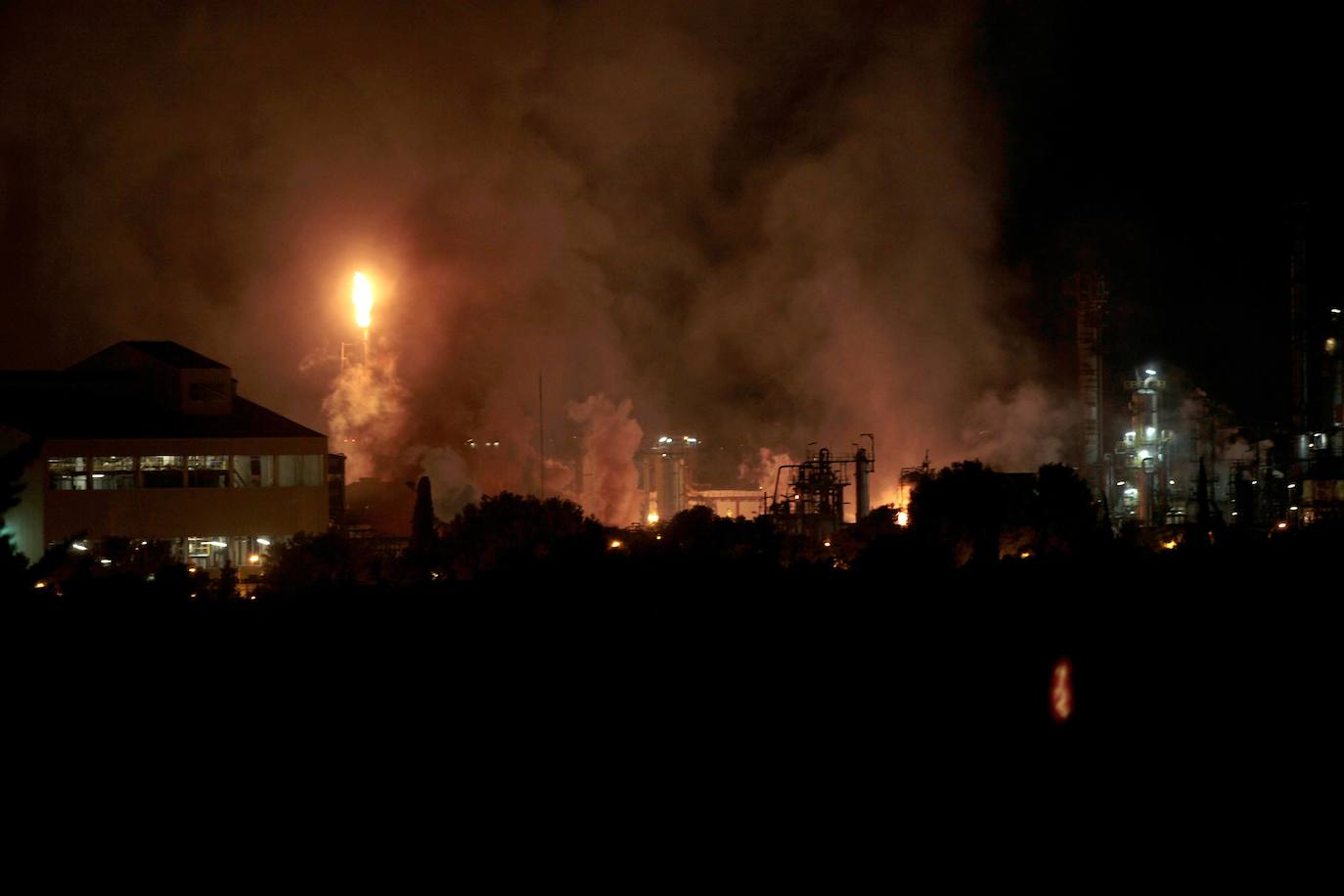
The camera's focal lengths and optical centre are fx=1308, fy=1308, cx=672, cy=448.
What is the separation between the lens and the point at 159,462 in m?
29.3

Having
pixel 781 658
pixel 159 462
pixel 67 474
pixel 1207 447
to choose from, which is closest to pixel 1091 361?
pixel 1207 447

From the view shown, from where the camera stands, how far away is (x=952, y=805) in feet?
33.0

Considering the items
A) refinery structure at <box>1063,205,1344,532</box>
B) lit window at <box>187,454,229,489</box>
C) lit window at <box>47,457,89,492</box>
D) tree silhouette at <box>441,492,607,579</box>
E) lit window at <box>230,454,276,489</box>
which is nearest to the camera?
tree silhouette at <box>441,492,607,579</box>

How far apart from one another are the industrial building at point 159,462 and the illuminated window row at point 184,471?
22mm

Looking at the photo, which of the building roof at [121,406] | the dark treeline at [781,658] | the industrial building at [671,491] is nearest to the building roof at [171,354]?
the building roof at [121,406]

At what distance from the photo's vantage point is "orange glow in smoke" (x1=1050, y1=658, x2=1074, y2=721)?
13.7 metres

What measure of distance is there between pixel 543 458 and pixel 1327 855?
3881cm

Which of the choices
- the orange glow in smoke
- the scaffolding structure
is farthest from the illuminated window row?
the scaffolding structure

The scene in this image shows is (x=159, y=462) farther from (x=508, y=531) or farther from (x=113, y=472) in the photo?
(x=508, y=531)

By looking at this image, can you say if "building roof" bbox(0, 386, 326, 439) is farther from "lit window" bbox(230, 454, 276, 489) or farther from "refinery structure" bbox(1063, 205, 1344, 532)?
"refinery structure" bbox(1063, 205, 1344, 532)

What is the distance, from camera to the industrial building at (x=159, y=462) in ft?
91.6

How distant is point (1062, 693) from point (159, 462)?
21858 millimetres

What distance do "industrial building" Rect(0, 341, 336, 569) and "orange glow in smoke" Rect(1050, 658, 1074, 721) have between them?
19.1 meters

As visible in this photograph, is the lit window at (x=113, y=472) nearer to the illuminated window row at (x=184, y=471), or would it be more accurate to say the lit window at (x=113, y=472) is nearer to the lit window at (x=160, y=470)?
the illuminated window row at (x=184, y=471)
